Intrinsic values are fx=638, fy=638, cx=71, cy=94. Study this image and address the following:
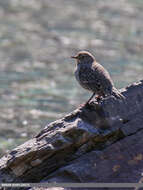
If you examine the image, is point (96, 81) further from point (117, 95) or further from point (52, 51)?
point (52, 51)

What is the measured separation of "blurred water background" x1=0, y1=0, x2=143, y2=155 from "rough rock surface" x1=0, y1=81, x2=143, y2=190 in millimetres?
7152

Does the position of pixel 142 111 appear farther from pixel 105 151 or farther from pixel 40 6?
Result: pixel 40 6

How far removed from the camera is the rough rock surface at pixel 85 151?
9508 millimetres

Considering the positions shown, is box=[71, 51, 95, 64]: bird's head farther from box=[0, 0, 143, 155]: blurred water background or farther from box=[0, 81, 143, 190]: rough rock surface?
box=[0, 0, 143, 155]: blurred water background

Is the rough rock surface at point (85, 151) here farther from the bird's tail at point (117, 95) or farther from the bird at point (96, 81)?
the bird at point (96, 81)

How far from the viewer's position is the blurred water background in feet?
68.1

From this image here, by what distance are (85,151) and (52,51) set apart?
54.7ft

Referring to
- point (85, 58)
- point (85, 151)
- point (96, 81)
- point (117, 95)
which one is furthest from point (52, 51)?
point (85, 151)

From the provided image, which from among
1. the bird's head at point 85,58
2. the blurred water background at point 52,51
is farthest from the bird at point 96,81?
the blurred water background at point 52,51

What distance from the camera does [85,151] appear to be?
988 centimetres

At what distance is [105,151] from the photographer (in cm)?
977

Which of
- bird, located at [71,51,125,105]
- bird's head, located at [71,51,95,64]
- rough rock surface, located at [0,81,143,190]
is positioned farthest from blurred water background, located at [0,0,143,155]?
rough rock surface, located at [0,81,143,190]

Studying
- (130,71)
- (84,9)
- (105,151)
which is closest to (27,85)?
(130,71)

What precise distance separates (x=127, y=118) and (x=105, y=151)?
76cm
